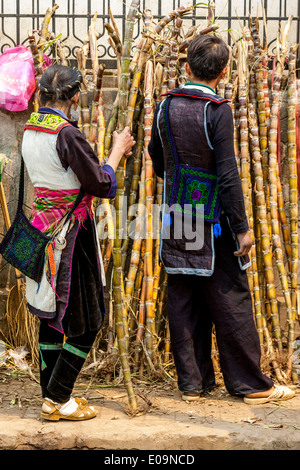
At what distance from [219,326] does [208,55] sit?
1.41 m

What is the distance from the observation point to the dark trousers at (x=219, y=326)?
3408 millimetres

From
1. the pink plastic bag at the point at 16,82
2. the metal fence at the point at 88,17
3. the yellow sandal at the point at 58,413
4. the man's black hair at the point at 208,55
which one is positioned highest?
the metal fence at the point at 88,17

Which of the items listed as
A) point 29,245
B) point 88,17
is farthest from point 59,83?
point 88,17

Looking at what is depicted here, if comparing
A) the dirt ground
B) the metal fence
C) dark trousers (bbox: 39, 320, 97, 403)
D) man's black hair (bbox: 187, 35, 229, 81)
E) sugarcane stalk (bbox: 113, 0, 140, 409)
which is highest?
the metal fence

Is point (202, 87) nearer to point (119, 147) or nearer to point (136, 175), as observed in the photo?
point (119, 147)

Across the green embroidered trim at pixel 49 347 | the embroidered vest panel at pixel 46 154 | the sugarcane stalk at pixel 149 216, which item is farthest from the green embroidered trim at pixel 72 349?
the sugarcane stalk at pixel 149 216

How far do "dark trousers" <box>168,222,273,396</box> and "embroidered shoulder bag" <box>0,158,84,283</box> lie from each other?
2.62 feet

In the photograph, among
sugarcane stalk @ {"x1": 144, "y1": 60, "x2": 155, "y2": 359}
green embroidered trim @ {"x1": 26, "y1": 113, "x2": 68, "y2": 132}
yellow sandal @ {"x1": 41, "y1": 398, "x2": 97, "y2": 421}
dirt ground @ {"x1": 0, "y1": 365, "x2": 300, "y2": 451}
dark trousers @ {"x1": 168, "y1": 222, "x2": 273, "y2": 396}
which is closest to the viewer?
green embroidered trim @ {"x1": 26, "y1": 113, "x2": 68, "y2": 132}

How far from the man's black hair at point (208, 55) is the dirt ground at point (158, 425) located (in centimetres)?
174

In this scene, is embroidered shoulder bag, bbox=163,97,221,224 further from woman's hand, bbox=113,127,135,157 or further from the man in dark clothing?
woman's hand, bbox=113,127,135,157

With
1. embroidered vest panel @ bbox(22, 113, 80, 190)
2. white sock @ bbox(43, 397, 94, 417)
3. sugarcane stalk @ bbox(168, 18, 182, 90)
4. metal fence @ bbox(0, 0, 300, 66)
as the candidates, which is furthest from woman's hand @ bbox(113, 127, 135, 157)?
metal fence @ bbox(0, 0, 300, 66)

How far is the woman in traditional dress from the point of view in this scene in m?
2.95

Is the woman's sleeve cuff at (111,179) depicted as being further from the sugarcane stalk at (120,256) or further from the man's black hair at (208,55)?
the man's black hair at (208,55)

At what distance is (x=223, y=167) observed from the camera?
320 centimetres
